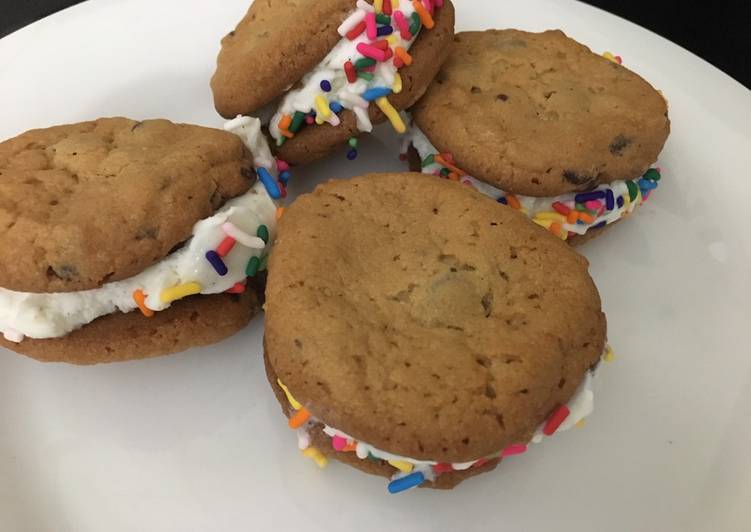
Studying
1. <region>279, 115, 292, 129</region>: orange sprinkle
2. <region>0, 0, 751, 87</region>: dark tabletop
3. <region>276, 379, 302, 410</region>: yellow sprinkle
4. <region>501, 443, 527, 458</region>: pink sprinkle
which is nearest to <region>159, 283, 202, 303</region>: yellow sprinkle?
<region>276, 379, 302, 410</region>: yellow sprinkle

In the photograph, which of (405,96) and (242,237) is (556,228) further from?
(242,237)

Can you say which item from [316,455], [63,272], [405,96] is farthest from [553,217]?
[63,272]

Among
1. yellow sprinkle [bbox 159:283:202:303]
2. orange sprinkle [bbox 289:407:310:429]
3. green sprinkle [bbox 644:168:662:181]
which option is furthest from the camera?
Answer: green sprinkle [bbox 644:168:662:181]

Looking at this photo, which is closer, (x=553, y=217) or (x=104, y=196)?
(x=104, y=196)

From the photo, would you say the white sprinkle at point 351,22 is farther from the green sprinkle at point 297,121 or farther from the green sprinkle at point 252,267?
the green sprinkle at point 252,267

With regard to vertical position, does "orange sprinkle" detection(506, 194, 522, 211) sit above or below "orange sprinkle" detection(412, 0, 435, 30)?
below

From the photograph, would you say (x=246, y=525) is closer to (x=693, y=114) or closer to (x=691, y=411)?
(x=691, y=411)

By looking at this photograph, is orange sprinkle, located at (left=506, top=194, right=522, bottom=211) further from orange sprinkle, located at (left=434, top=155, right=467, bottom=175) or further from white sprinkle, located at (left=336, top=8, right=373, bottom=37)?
white sprinkle, located at (left=336, top=8, right=373, bottom=37)
